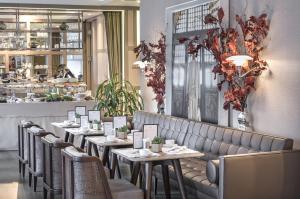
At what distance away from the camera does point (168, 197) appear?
7082 millimetres

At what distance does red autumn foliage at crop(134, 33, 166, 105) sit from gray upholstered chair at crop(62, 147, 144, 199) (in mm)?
4347

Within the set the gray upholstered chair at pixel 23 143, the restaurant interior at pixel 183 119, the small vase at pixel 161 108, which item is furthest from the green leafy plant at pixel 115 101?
the gray upholstered chair at pixel 23 143

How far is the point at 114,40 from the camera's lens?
1438cm

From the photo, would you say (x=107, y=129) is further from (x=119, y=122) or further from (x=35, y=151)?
→ (x=35, y=151)

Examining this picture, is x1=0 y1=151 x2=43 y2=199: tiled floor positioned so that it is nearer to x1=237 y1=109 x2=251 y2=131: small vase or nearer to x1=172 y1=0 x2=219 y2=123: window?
x1=172 y1=0 x2=219 y2=123: window

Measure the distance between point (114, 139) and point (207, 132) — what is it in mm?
1261

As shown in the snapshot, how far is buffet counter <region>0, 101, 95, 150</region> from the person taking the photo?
452 inches

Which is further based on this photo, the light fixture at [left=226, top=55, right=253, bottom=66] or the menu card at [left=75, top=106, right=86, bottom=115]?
the menu card at [left=75, top=106, right=86, bottom=115]

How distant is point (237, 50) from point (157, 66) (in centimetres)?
305

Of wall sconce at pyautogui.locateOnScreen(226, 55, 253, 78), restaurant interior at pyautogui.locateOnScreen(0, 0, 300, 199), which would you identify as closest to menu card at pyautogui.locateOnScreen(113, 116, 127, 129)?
restaurant interior at pyautogui.locateOnScreen(0, 0, 300, 199)

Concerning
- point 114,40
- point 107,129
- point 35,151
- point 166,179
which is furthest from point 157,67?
point 114,40

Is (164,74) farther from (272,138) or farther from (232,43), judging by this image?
(272,138)

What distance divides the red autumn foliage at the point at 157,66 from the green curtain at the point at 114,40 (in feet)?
12.7

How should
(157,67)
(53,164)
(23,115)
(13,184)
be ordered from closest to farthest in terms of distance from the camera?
1. (53,164)
2. (13,184)
3. (157,67)
4. (23,115)
